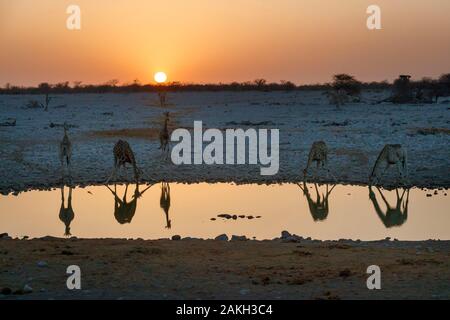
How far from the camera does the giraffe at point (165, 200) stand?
43.6 ft

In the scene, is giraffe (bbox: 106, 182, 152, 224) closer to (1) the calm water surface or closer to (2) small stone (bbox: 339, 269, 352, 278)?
(1) the calm water surface

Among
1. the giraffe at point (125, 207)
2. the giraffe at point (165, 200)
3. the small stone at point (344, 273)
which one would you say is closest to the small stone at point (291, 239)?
the small stone at point (344, 273)

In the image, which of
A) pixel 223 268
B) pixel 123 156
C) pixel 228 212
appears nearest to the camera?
pixel 223 268

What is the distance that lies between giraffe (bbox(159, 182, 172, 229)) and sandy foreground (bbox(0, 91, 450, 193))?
2.34ft

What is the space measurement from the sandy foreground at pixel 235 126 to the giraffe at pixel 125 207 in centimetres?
162

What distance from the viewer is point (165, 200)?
50.5 feet

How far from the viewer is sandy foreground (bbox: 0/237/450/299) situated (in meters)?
7.07

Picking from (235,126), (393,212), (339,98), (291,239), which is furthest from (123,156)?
(339,98)

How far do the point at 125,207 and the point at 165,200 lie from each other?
1.08 m

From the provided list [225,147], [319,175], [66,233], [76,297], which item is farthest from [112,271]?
[225,147]

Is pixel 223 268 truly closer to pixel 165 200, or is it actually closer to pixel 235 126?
pixel 165 200

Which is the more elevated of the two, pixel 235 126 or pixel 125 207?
pixel 235 126

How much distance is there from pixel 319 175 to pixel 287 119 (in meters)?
15.4

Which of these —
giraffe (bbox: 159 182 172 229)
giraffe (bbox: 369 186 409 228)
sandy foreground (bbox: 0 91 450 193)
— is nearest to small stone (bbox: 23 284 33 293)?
giraffe (bbox: 159 182 172 229)
